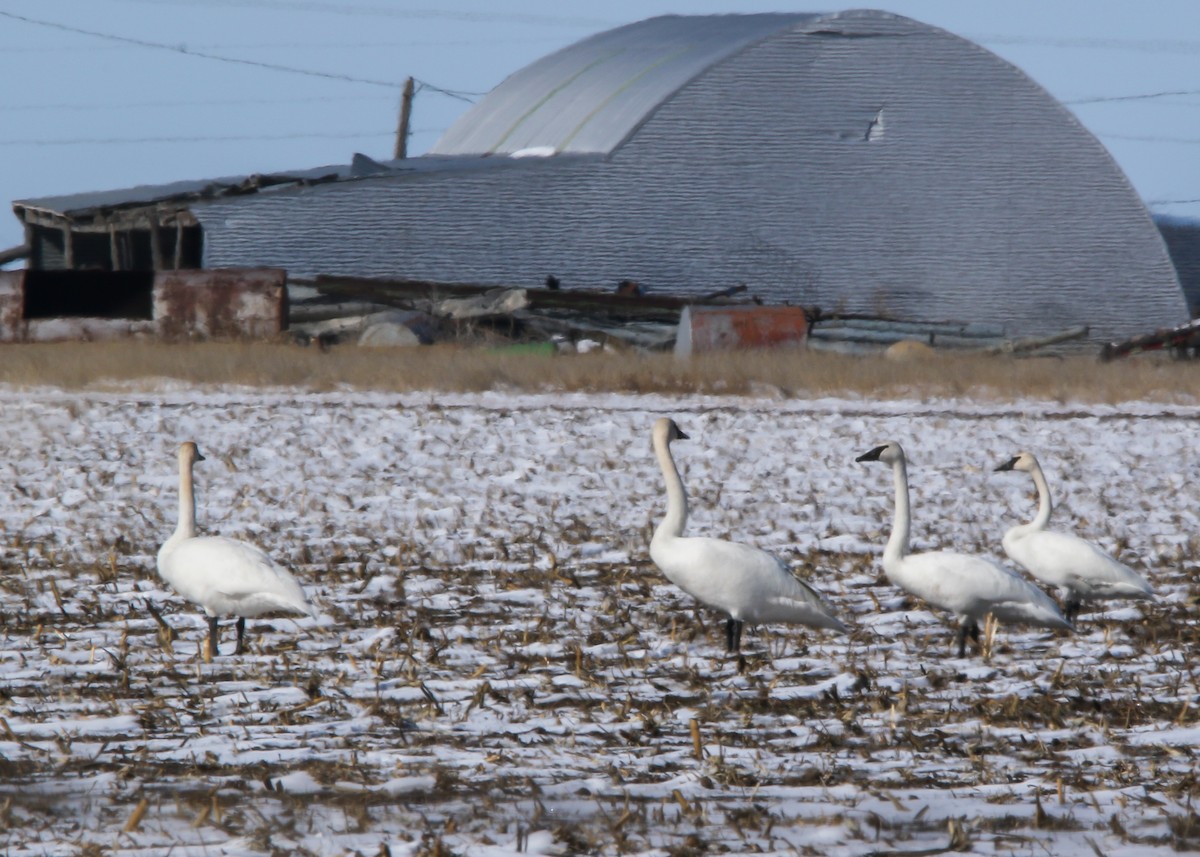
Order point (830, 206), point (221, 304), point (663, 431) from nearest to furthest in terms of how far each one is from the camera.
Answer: point (663, 431), point (221, 304), point (830, 206)

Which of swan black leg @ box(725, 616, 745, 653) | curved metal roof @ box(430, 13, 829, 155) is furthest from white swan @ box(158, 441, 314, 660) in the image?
curved metal roof @ box(430, 13, 829, 155)

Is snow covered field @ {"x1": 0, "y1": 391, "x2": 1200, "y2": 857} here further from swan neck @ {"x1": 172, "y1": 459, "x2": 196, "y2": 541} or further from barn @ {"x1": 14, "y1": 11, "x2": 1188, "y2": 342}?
barn @ {"x1": 14, "y1": 11, "x2": 1188, "y2": 342}

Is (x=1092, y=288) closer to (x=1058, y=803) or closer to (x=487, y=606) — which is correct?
(x=487, y=606)

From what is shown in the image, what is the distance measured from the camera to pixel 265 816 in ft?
14.7

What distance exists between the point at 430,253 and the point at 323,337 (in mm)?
4735

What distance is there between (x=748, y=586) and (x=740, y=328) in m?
19.0

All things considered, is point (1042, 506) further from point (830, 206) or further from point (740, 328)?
point (830, 206)

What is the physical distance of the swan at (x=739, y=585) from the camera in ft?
22.8

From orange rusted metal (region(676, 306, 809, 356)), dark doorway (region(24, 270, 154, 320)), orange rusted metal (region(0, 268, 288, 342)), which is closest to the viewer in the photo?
orange rusted metal (region(676, 306, 809, 356))

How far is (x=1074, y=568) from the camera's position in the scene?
7.79m

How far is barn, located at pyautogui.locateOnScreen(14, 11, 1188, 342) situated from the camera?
105 ft

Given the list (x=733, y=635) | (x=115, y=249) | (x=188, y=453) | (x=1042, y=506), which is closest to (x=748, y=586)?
(x=733, y=635)

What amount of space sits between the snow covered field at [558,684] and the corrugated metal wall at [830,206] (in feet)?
62.3

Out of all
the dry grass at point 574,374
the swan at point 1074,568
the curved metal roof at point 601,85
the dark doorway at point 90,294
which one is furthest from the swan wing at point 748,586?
the curved metal roof at point 601,85
